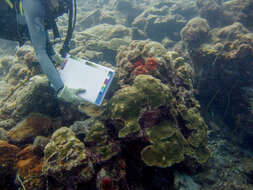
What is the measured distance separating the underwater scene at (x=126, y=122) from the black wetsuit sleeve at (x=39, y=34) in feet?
0.06

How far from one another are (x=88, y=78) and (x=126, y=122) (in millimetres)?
1034

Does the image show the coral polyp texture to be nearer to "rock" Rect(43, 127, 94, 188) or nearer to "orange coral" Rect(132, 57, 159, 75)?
"orange coral" Rect(132, 57, 159, 75)

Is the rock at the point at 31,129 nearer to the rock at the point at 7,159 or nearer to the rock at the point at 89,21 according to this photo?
the rock at the point at 7,159

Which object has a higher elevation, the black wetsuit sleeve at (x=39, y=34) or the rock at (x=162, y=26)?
the black wetsuit sleeve at (x=39, y=34)

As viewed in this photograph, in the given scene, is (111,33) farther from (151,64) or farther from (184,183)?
(184,183)

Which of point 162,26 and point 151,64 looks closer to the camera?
point 151,64

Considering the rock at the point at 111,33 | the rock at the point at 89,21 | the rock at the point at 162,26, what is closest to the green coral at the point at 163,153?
the rock at the point at 111,33

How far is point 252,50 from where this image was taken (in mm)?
5184

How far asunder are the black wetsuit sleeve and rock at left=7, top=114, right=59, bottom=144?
849mm

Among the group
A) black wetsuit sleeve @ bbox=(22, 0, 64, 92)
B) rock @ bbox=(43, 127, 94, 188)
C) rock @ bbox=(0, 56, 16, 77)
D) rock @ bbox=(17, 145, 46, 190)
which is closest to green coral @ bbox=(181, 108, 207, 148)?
rock @ bbox=(43, 127, 94, 188)

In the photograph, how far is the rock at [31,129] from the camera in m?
3.00

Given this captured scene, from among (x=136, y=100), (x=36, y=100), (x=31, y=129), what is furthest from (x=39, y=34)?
(x=136, y=100)

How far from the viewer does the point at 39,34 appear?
288 centimetres

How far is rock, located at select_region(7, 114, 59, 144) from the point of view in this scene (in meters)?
3.00
